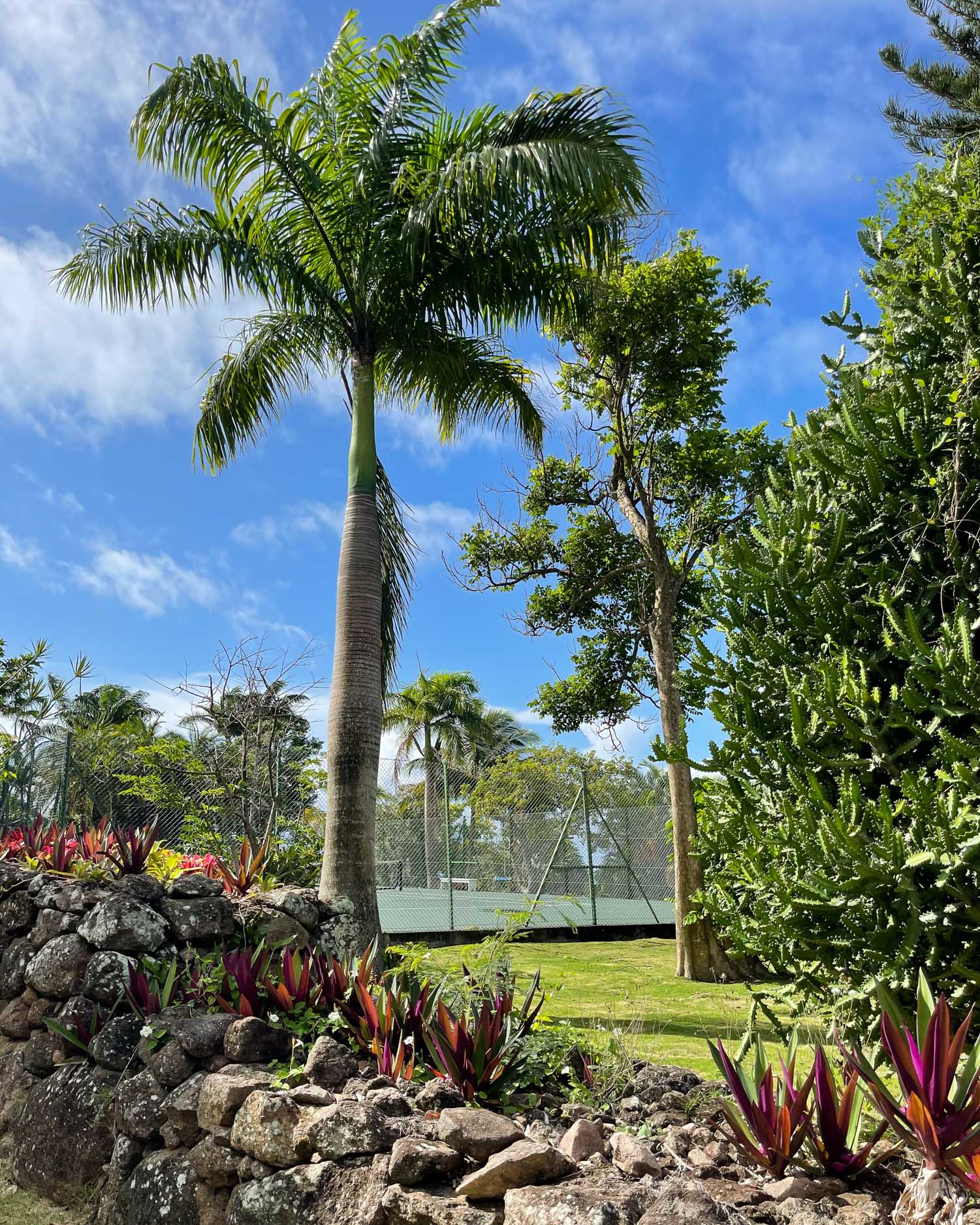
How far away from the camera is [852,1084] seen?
8.98 ft

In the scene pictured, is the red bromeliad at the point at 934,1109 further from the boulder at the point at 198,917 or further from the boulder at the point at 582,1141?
the boulder at the point at 198,917

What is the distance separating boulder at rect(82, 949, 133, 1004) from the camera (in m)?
5.53

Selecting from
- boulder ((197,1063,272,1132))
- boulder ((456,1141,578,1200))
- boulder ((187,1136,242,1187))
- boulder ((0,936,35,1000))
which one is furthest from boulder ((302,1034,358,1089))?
boulder ((0,936,35,1000))

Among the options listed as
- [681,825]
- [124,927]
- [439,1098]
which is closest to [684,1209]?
[439,1098]

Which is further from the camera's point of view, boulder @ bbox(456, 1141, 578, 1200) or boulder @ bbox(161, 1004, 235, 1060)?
boulder @ bbox(161, 1004, 235, 1060)

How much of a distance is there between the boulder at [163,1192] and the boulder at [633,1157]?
2.08 m

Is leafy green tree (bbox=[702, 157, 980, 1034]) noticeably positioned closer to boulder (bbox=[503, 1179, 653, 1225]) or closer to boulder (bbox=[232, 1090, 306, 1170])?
boulder (bbox=[503, 1179, 653, 1225])

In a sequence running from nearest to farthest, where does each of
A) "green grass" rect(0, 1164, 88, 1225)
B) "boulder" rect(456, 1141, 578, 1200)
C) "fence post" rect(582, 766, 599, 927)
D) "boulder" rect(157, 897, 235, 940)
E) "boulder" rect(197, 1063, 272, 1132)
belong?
"boulder" rect(456, 1141, 578, 1200) → "boulder" rect(197, 1063, 272, 1132) → "green grass" rect(0, 1164, 88, 1225) → "boulder" rect(157, 897, 235, 940) → "fence post" rect(582, 766, 599, 927)

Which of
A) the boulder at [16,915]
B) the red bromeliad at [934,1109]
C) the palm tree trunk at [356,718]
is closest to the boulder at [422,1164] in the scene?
the red bromeliad at [934,1109]

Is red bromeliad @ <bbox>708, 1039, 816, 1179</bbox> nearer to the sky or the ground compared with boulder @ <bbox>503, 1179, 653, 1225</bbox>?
nearer to the sky

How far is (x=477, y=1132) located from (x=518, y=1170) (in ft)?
0.91

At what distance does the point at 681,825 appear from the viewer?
11461 mm

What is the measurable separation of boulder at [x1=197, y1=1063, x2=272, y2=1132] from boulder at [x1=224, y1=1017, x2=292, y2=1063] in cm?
11

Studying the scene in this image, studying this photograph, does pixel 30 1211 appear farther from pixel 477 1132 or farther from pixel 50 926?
pixel 477 1132
